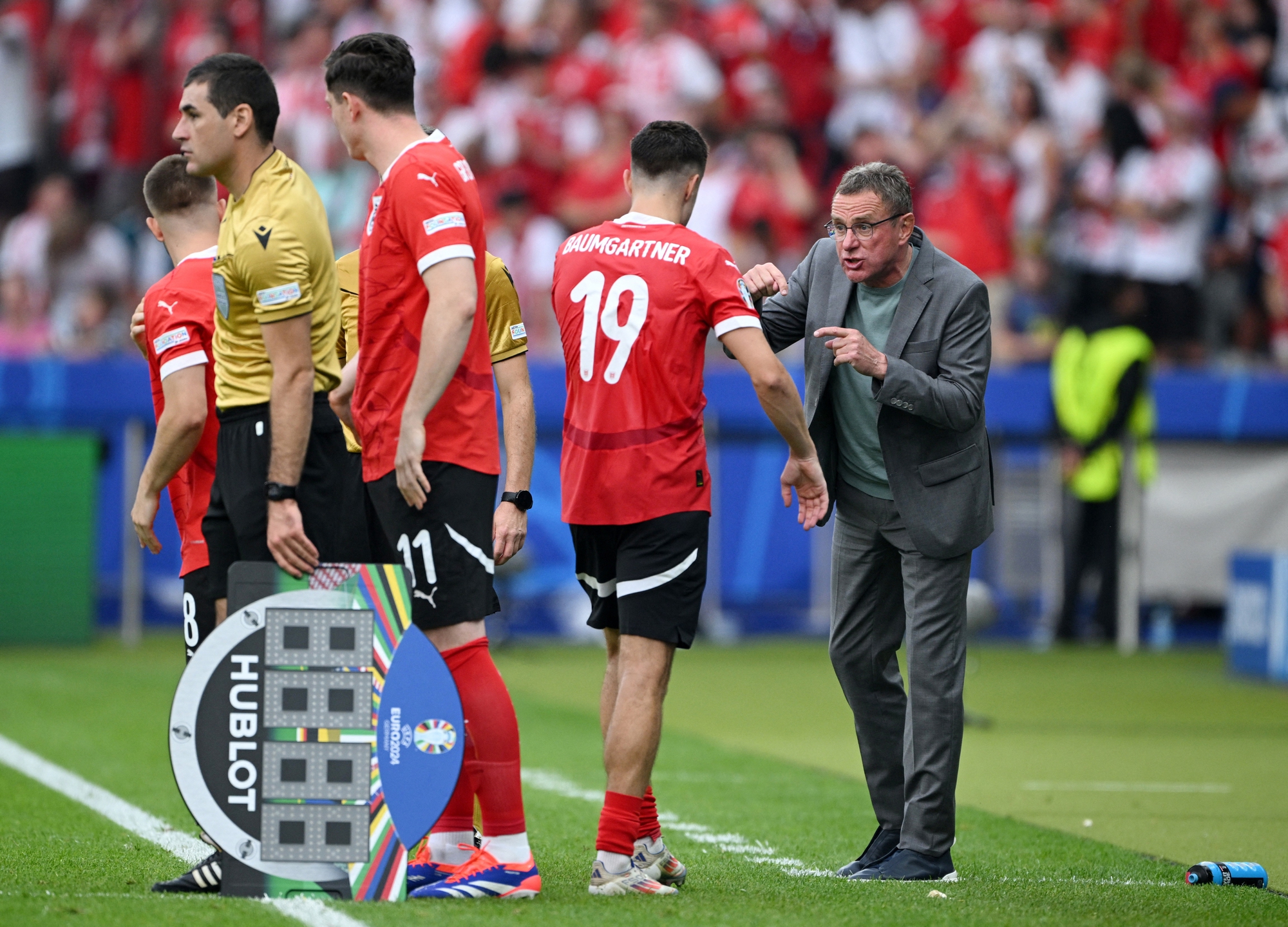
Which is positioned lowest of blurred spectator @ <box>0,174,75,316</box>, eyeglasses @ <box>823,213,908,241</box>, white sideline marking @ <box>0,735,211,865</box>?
white sideline marking @ <box>0,735,211,865</box>

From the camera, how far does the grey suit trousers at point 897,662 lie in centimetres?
565

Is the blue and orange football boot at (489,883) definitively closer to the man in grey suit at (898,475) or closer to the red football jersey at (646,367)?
the red football jersey at (646,367)

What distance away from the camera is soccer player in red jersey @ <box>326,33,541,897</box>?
195 inches

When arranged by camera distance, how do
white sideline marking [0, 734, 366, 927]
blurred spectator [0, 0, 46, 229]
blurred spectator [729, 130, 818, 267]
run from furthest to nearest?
1. blurred spectator [0, 0, 46, 229]
2. blurred spectator [729, 130, 818, 267]
3. white sideline marking [0, 734, 366, 927]

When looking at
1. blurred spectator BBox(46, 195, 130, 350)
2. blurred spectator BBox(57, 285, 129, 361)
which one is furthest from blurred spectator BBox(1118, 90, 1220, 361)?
blurred spectator BBox(46, 195, 130, 350)

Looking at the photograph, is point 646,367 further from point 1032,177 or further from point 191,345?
point 1032,177

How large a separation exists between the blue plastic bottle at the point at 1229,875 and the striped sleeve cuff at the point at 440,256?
2990 mm

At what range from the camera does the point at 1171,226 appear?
16062 millimetres

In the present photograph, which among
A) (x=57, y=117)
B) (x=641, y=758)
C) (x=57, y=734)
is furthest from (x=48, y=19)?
(x=641, y=758)

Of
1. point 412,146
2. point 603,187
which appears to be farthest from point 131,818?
point 603,187

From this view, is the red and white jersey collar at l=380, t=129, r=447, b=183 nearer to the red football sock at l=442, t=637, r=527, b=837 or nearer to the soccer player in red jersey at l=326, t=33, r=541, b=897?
the soccer player in red jersey at l=326, t=33, r=541, b=897

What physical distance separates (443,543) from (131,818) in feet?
7.85

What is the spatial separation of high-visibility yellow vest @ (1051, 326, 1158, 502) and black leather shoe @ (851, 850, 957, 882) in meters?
9.13

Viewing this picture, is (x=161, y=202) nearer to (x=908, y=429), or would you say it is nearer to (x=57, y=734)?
(x=908, y=429)
